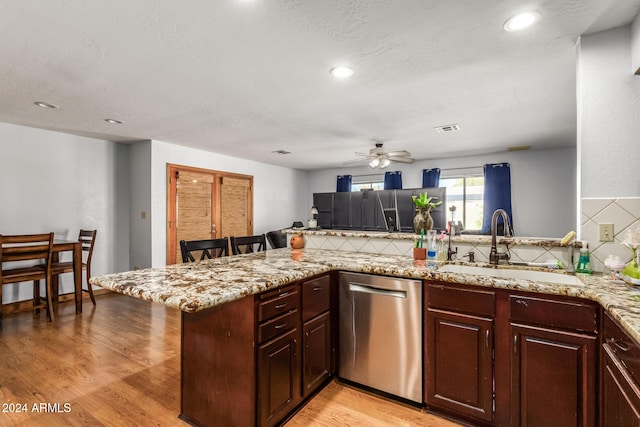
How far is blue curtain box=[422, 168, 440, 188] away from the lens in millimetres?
6250

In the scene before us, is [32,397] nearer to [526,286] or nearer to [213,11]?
[213,11]

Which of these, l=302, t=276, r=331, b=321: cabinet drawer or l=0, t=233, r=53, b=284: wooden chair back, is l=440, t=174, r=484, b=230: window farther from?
l=0, t=233, r=53, b=284: wooden chair back

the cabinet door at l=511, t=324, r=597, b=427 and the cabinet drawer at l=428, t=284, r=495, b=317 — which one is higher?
the cabinet drawer at l=428, t=284, r=495, b=317

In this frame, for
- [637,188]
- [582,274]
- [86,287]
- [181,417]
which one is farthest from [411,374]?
[86,287]

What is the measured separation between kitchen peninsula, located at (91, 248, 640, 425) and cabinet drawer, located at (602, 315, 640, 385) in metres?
0.07

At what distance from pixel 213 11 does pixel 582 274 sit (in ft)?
8.29

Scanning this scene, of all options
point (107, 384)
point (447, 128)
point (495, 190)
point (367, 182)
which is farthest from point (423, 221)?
point (367, 182)

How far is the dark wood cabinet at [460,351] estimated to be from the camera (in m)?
1.69

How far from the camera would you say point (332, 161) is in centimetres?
652

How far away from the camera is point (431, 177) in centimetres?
628

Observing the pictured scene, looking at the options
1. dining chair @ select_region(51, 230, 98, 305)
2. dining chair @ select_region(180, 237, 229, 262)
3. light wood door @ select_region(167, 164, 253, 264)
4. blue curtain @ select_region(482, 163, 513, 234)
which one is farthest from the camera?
blue curtain @ select_region(482, 163, 513, 234)

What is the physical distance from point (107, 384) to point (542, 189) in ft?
21.6

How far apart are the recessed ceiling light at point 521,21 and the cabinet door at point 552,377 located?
1647mm

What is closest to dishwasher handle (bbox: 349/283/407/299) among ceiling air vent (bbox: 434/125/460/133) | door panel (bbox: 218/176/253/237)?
ceiling air vent (bbox: 434/125/460/133)
